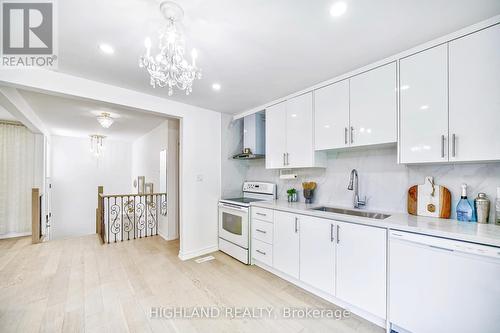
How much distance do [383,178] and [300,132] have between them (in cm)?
110

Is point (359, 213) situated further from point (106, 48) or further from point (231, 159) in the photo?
point (106, 48)

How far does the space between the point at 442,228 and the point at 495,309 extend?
1.67 ft

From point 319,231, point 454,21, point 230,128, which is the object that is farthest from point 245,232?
point 454,21

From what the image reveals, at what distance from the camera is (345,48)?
1825mm

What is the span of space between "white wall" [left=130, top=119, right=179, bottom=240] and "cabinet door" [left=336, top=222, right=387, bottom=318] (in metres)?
3.35

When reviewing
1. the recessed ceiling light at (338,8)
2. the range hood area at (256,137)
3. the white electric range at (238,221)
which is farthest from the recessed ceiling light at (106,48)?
the white electric range at (238,221)

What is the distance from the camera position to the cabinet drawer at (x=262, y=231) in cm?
275

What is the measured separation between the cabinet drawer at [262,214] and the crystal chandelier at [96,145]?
563 cm

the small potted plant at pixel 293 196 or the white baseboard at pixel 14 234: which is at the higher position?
the small potted plant at pixel 293 196

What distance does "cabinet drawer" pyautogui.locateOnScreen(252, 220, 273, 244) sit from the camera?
9.03 ft

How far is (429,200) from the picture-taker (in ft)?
6.36

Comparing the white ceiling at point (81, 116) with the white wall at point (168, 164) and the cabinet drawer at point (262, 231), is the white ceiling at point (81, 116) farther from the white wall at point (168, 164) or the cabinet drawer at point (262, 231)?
the cabinet drawer at point (262, 231)

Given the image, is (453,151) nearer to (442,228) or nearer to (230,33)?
(442,228)

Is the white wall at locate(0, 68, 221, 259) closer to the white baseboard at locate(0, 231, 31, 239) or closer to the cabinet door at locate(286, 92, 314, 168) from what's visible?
the cabinet door at locate(286, 92, 314, 168)
